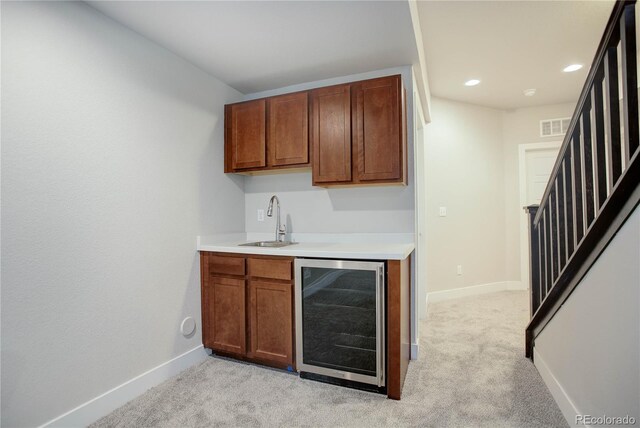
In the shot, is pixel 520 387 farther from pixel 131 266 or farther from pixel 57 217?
pixel 57 217

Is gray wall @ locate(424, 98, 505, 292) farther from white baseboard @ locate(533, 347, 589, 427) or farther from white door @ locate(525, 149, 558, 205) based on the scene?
white baseboard @ locate(533, 347, 589, 427)

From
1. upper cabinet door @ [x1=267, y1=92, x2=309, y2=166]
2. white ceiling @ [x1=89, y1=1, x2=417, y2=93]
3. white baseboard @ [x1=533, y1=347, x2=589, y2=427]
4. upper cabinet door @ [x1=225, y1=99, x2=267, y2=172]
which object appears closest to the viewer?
white baseboard @ [x1=533, y1=347, x2=589, y2=427]

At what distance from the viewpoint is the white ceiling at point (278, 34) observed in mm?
1812

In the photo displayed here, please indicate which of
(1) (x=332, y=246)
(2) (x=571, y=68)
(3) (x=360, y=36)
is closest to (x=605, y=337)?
(1) (x=332, y=246)

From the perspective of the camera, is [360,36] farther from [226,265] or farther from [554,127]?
[554,127]

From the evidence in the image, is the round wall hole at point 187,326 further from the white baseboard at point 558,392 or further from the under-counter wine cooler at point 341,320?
the white baseboard at point 558,392

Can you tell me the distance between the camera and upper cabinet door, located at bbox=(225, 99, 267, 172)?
8.68ft

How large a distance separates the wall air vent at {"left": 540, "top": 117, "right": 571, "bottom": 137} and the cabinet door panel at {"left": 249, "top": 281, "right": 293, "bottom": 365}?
440 centimetres

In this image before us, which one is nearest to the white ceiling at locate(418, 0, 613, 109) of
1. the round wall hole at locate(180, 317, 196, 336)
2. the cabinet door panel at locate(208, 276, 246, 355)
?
the cabinet door panel at locate(208, 276, 246, 355)

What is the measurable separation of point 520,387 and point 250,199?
8.40 feet

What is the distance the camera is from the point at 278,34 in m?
2.06

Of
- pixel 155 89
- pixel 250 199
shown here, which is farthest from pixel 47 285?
pixel 250 199

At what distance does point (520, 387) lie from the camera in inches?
78.0

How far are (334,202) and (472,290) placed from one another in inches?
108
